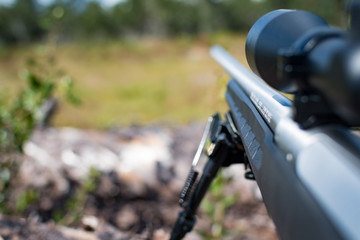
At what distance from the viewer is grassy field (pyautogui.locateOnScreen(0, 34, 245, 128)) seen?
7750 mm

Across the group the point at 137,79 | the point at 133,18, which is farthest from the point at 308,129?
the point at 133,18

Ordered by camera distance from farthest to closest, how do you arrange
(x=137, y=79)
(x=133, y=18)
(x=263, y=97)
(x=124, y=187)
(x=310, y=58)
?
(x=133, y=18)
(x=137, y=79)
(x=124, y=187)
(x=263, y=97)
(x=310, y=58)

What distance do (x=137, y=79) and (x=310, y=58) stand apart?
55.3 ft

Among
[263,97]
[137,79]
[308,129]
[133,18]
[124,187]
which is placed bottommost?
[308,129]

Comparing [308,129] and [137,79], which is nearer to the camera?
[308,129]

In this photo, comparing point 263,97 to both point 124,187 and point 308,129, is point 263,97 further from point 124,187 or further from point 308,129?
point 124,187

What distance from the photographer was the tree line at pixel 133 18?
33.7m

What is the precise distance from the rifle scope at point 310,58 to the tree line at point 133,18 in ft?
103

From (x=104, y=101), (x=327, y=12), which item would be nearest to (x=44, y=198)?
(x=104, y=101)

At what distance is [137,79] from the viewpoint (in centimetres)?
1745

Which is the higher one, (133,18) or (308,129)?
(133,18)

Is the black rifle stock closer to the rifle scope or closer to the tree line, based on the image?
the rifle scope

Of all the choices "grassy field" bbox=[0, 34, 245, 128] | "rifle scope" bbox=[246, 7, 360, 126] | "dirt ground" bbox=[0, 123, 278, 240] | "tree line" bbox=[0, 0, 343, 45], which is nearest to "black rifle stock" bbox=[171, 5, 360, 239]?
"rifle scope" bbox=[246, 7, 360, 126]

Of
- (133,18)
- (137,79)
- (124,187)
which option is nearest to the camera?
(124,187)
